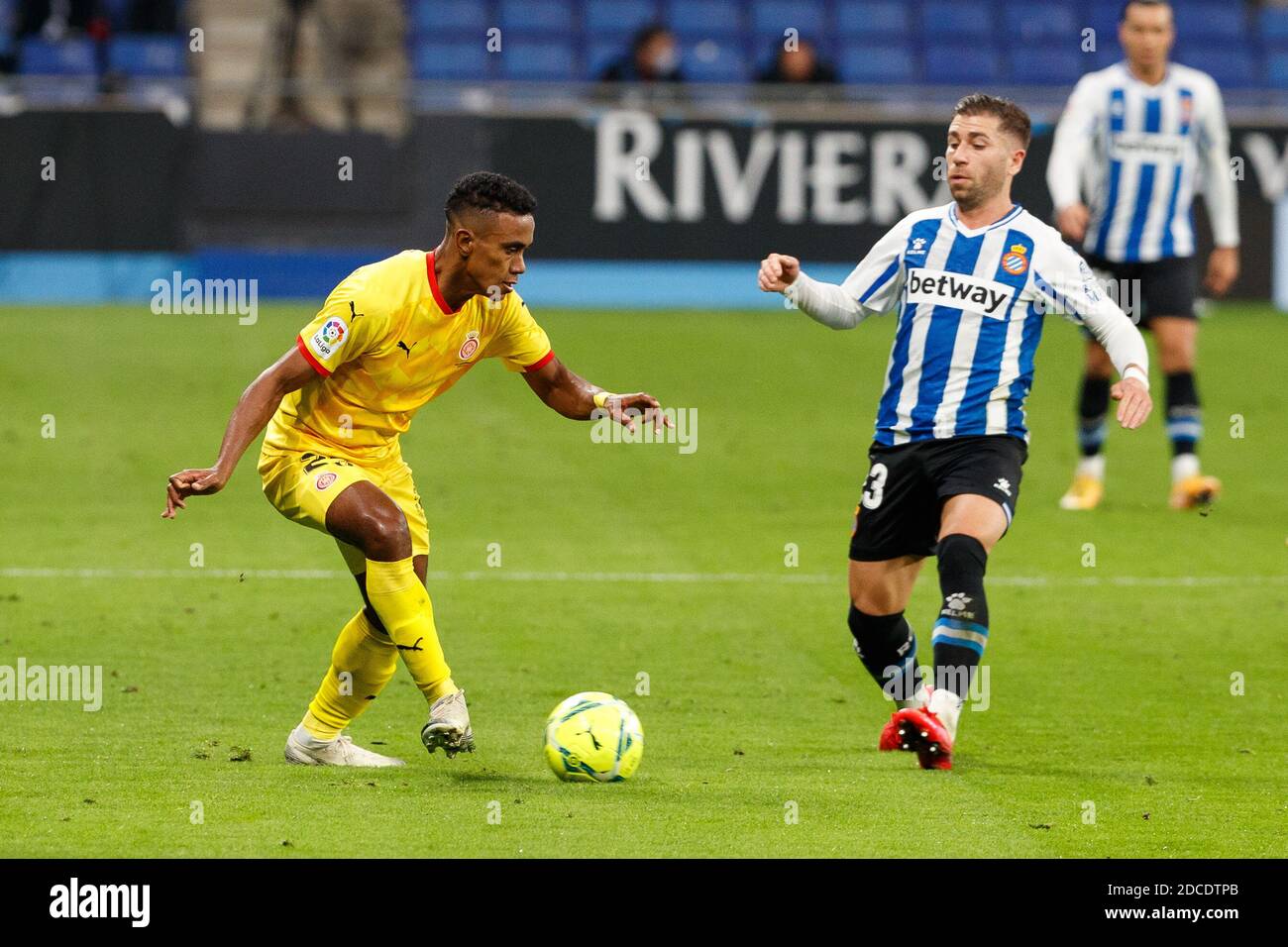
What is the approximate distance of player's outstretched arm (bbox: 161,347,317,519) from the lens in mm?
5629

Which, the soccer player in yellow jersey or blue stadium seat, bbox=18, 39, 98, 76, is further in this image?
blue stadium seat, bbox=18, 39, 98, 76

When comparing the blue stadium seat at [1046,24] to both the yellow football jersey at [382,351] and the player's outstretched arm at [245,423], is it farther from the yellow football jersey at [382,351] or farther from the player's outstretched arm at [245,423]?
the player's outstretched arm at [245,423]

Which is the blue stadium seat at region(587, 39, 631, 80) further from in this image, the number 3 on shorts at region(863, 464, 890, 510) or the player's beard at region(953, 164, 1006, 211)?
the number 3 on shorts at region(863, 464, 890, 510)

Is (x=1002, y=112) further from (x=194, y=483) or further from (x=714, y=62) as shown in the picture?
(x=714, y=62)

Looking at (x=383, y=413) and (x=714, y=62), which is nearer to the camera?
(x=383, y=413)

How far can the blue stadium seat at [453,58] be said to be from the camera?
22.1 metres

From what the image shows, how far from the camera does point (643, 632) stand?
337 inches

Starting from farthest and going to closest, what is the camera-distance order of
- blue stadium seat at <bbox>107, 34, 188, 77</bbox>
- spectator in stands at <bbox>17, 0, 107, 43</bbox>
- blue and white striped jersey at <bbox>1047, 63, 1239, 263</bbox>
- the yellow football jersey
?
1. blue stadium seat at <bbox>107, 34, 188, 77</bbox>
2. spectator in stands at <bbox>17, 0, 107, 43</bbox>
3. blue and white striped jersey at <bbox>1047, 63, 1239, 263</bbox>
4. the yellow football jersey

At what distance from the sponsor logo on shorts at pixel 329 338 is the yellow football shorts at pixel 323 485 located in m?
0.34

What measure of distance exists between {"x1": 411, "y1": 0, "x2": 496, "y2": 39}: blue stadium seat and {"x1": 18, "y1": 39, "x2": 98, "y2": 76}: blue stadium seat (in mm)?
3386

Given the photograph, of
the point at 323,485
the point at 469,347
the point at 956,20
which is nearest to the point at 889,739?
the point at 469,347

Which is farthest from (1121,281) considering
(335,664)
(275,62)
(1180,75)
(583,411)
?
(275,62)

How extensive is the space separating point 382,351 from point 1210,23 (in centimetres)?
1981

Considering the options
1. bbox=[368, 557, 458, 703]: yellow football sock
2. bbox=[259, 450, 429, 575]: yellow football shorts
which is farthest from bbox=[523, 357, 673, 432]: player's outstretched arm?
bbox=[368, 557, 458, 703]: yellow football sock
